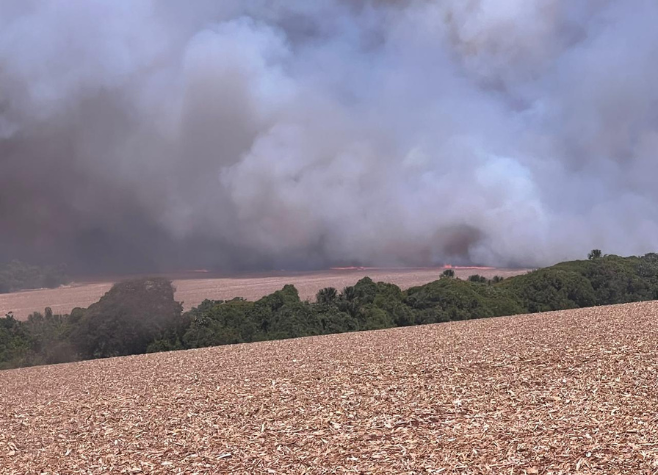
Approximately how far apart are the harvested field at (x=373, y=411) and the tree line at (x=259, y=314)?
4319 mm

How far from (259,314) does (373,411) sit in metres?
10.0

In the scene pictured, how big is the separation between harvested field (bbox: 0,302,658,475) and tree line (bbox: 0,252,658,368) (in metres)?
4.32

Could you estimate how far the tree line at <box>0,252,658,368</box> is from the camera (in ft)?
50.7

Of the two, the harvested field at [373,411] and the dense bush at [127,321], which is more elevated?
the dense bush at [127,321]

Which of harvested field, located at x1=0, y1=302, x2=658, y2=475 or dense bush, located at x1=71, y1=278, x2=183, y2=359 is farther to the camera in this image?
dense bush, located at x1=71, y1=278, x2=183, y2=359

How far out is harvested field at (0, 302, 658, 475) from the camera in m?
5.56

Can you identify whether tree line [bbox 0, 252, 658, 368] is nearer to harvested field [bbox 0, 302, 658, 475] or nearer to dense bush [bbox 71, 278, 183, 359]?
dense bush [bbox 71, 278, 183, 359]

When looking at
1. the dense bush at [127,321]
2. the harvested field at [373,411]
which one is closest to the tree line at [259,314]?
the dense bush at [127,321]

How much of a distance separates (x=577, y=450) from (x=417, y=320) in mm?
11620

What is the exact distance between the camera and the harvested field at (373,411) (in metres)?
5.56

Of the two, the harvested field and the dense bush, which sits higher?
the dense bush

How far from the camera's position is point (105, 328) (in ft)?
50.1

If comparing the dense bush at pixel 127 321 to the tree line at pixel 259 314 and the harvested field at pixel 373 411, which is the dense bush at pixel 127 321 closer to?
the tree line at pixel 259 314

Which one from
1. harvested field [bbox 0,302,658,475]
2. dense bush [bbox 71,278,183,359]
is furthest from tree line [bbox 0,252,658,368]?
harvested field [bbox 0,302,658,475]
